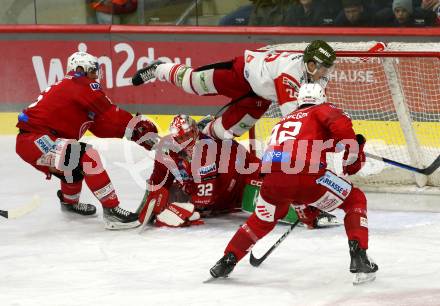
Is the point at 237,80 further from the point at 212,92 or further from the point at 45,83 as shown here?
the point at 45,83

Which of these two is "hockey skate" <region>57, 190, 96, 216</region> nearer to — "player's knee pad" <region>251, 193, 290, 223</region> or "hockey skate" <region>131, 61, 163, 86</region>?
"hockey skate" <region>131, 61, 163, 86</region>

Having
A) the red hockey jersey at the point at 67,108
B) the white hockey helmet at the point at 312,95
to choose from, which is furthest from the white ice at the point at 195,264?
the white hockey helmet at the point at 312,95

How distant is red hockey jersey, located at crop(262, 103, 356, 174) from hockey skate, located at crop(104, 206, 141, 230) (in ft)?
5.03

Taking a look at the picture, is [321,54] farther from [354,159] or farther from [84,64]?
[84,64]

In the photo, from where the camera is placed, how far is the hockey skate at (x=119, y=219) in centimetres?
651

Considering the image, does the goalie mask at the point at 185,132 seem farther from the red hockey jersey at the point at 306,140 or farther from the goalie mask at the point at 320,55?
the red hockey jersey at the point at 306,140

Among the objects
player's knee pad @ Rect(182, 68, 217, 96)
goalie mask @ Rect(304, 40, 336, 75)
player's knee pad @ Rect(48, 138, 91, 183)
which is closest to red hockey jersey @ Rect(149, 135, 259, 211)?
player's knee pad @ Rect(182, 68, 217, 96)

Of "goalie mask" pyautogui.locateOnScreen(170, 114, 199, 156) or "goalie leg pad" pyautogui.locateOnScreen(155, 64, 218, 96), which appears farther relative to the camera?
→ "goalie leg pad" pyautogui.locateOnScreen(155, 64, 218, 96)

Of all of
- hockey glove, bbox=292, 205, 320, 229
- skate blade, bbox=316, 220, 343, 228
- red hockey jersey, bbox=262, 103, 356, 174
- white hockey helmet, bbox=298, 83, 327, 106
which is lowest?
skate blade, bbox=316, 220, 343, 228

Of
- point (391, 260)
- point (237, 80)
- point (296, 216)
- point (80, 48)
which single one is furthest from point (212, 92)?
point (80, 48)

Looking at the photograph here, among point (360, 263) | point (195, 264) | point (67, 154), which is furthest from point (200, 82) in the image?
point (360, 263)

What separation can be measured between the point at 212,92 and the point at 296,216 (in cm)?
107

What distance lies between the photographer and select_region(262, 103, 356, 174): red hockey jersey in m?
5.12

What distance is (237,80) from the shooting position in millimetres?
6762
